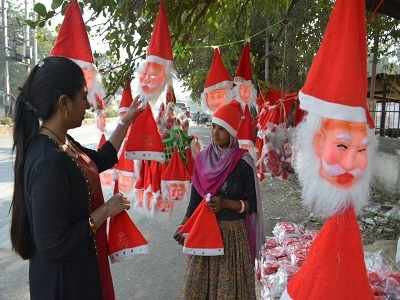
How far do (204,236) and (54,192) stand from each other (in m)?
1.29

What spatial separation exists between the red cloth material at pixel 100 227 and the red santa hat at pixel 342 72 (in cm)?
95

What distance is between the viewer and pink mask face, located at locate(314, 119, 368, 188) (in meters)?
1.23

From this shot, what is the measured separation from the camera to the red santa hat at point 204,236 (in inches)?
102

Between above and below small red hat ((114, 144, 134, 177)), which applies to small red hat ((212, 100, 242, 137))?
above

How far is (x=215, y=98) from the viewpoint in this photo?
352 centimetres

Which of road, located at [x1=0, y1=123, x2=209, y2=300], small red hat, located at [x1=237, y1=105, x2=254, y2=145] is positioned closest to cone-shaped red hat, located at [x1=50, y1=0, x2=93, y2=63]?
road, located at [x1=0, y1=123, x2=209, y2=300]

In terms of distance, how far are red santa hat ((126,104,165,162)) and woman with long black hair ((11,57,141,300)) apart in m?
0.67

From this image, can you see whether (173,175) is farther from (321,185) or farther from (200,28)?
(200,28)

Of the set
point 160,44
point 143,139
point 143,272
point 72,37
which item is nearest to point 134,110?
point 143,139

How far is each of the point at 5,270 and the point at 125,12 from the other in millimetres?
3120

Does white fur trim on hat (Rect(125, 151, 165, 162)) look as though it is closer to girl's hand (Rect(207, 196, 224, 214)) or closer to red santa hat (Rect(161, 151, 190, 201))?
girl's hand (Rect(207, 196, 224, 214))

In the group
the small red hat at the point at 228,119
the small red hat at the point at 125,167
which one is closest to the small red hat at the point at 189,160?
the small red hat at the point at 125,167

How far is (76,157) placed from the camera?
1727 millimetres

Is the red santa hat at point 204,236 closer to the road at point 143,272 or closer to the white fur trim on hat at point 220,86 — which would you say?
the road at point 143,272
